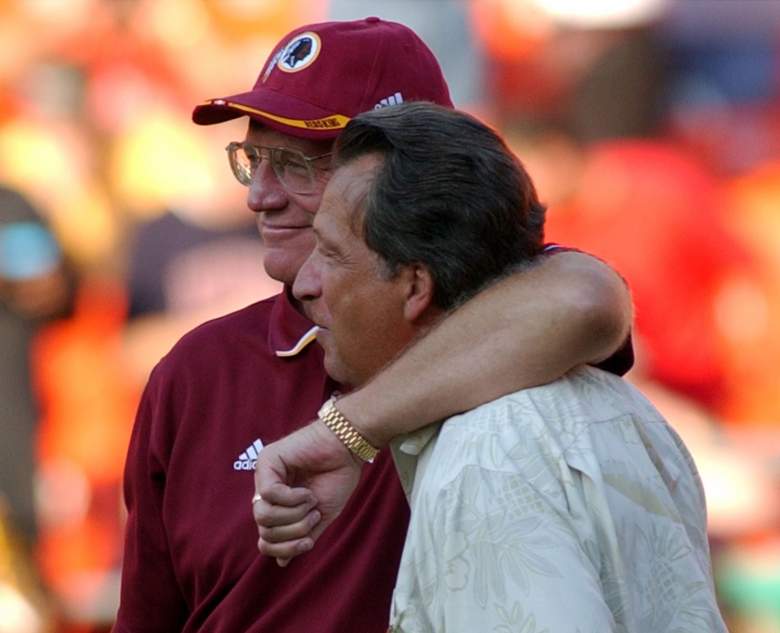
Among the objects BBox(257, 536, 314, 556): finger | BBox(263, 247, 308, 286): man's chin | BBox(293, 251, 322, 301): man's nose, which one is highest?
BBox(293, 251, 322, 301): man's nose

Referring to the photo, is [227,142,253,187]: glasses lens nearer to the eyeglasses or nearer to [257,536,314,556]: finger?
the eyeglasses

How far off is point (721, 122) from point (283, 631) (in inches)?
126

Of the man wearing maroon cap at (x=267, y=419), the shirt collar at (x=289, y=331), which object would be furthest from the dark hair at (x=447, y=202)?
the shirt collar at (x=289, y=331)

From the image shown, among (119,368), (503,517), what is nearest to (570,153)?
(119,368)

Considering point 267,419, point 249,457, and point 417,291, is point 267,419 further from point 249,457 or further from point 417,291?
→ point 417,291

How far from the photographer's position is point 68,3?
209 inches

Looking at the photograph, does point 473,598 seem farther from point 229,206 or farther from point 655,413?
point 229,206

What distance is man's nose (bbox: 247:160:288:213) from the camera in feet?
7.95

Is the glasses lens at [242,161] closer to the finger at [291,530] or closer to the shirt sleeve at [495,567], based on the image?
the finger at [291,530]

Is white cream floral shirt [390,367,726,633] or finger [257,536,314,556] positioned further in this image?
finger [257,536,314,556]

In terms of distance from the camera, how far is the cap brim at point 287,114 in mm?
2361

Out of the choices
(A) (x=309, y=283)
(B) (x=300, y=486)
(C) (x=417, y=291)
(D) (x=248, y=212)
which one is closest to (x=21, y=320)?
(D) (x=248, y=212)

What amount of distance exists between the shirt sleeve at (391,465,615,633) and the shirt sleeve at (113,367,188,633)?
A: 2.55ft

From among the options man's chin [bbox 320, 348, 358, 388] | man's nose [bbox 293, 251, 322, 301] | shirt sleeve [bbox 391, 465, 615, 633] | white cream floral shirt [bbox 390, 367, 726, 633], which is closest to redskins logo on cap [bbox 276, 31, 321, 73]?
man's nose [bbox 293, 251, 322, 301]
